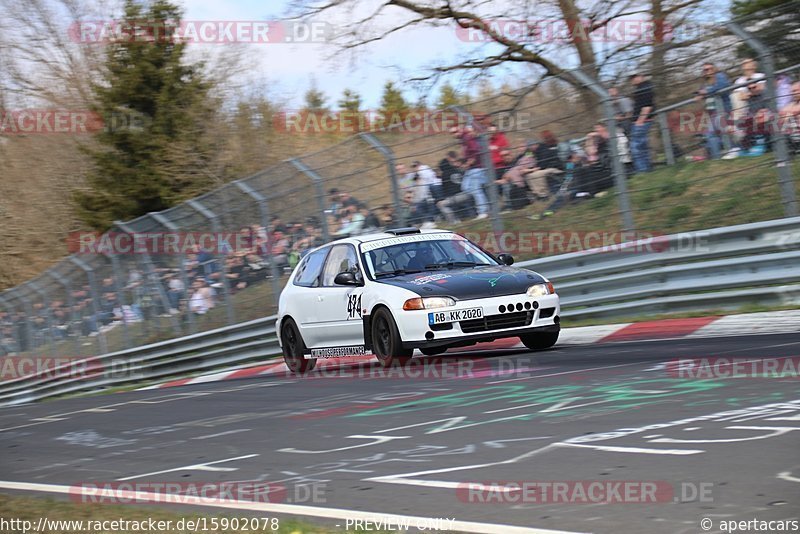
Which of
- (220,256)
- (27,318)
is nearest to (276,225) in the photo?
(220,256)

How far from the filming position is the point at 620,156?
12688 millimetres

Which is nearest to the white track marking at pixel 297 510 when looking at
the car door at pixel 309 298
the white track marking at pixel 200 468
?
the white track marking at pixel 200 468

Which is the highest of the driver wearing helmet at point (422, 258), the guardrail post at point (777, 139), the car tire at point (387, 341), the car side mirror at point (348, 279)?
the guardrail post at point (777, 139)

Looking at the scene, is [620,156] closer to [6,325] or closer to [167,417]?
[167,417]

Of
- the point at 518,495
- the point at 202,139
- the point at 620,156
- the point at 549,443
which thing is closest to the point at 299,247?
the point at 620,156

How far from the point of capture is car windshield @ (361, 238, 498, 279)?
12.1 metres

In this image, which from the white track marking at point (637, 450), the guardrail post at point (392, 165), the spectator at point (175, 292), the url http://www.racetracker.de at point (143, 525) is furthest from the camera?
the spectator at point (175, 292)

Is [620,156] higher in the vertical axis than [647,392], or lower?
higher

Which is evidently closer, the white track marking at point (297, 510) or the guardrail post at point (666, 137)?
the white track marking at point (297, 510)

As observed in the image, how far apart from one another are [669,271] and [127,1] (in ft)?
90.5

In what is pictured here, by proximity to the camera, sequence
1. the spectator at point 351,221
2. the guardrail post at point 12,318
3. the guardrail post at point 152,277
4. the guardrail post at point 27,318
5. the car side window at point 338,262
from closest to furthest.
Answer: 1. the car side window at point 338,262
2. the spectator at point 351,221
3. the guardrail post at point 152,277
4. the guardrail post at point 27,318
5. the guardrail post at point 12,318

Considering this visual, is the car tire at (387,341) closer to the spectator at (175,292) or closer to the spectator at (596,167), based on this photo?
the spectator at (596,167)

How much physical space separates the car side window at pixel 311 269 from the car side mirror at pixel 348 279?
3.79 feet

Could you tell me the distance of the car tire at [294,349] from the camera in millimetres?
13586
